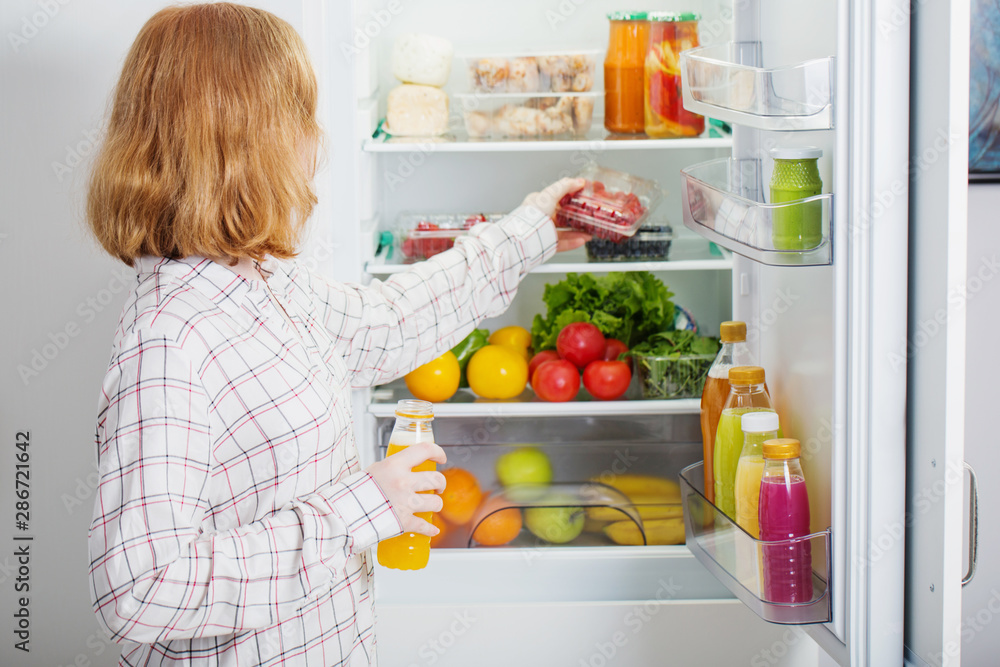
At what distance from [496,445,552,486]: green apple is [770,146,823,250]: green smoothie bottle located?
807mm

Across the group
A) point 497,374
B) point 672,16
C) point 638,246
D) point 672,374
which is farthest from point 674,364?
point 672,16

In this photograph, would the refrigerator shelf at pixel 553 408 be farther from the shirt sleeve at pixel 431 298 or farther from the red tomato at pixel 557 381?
the shirt sleeve at pixel 431 298

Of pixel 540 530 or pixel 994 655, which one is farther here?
pixel 994 655

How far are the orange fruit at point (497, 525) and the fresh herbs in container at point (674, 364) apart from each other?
0.37 meters

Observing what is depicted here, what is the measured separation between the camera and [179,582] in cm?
84

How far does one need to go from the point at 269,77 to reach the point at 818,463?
Result: 87cm

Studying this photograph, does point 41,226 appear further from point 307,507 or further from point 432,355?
point 307,507

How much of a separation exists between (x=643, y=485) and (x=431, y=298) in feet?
2.06

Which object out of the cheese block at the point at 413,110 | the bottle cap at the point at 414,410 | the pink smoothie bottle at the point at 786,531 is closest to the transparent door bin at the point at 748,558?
the pink smoothie bottle at the point at 786,531

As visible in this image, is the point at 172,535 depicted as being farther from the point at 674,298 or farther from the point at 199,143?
the point at 674,298

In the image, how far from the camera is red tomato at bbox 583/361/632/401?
63.0 inches

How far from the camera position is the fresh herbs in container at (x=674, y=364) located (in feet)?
5.25

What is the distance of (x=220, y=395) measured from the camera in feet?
→ 3.01

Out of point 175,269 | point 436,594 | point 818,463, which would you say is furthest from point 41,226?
point 818,463
